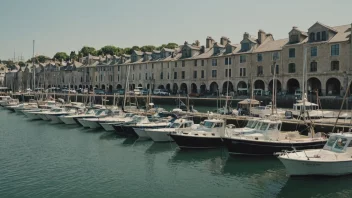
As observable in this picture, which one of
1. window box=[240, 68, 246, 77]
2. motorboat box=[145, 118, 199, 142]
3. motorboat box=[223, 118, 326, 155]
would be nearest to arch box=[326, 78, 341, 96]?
window box=[240, 68, 246, 77]

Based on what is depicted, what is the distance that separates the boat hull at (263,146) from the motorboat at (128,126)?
14804mm

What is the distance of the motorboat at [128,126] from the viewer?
39344mm

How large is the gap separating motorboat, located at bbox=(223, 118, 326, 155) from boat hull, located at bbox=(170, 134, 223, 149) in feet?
7.68

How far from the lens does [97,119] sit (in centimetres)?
4622

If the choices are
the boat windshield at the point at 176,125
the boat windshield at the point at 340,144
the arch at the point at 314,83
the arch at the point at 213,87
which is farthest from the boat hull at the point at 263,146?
the arch at the point at 213,87

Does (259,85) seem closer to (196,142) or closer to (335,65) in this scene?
(335,65)

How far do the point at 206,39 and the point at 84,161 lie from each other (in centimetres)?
6331

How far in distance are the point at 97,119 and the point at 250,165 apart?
26615 mm

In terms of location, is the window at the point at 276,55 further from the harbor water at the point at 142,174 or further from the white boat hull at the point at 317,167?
the white boat hull at the point at 317,167

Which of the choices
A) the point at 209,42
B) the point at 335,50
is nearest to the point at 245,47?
the point at 209,42

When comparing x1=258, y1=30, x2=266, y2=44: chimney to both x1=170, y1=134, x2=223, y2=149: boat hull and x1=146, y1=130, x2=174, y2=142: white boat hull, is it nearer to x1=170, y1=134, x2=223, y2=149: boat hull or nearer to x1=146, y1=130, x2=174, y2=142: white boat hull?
x1=146, y1=130, x2=174, y2=142: white boat hull

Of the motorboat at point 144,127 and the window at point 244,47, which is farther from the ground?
the window at point 244,47

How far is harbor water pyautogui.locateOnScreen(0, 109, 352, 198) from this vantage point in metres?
20.1

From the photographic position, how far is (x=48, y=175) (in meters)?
23.4
